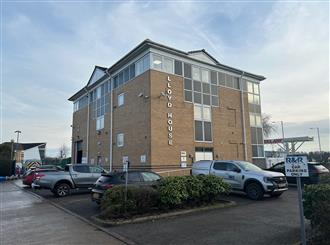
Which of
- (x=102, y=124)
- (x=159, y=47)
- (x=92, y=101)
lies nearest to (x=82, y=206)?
(x=159, y=47)

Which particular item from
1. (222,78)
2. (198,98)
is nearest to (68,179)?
(198,98)

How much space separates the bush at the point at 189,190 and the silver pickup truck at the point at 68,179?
7.84 metres

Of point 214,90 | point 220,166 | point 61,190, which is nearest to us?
point 220,166

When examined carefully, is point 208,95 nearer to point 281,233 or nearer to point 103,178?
point 103,178

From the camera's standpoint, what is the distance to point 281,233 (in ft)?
23.9

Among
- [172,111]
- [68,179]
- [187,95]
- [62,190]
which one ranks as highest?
[187,95]

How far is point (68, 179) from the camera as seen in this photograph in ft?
57.0

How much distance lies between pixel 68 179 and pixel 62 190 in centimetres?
70

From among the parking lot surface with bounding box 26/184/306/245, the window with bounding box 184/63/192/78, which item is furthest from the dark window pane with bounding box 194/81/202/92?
the parking lot surface with bounding box 26/184/306/245

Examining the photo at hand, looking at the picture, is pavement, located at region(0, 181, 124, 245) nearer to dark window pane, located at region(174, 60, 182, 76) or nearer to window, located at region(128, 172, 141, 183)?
window, located at region(128, 172, 141, 183)

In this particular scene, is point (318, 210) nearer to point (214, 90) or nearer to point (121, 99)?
point (214, 90)

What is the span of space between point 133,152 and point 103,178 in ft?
40.6

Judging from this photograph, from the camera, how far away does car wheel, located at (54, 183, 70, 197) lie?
1700 cm

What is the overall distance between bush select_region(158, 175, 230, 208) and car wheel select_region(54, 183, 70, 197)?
29.0 feet
